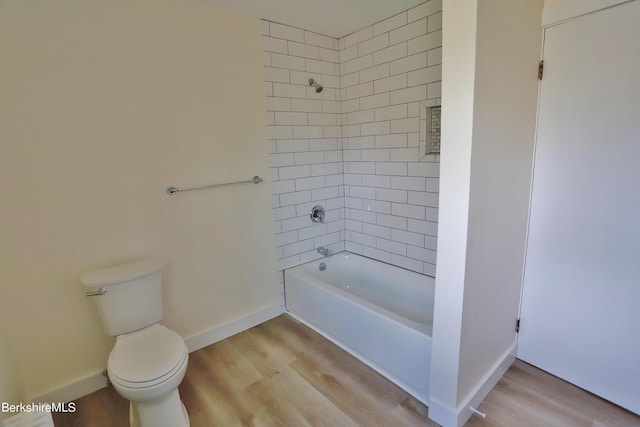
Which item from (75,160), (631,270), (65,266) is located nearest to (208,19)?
(75,160)

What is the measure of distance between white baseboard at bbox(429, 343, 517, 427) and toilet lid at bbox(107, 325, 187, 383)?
1.32 m

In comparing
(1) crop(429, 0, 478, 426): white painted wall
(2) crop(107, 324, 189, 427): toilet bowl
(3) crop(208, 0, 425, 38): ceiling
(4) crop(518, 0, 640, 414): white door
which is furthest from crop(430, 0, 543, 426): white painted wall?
(2) crop(107, 324, 189, 427): toilet bowl

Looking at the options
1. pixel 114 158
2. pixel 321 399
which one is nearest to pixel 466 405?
pixel 321 399

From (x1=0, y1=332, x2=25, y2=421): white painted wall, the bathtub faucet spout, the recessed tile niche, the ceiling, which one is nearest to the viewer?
(x1=0, y1=332, x2=25, y2=421): white painted wall

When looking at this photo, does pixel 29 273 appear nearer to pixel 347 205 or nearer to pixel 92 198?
pixel 92 198

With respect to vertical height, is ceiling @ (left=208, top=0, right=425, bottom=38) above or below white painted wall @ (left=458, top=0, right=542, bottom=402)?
above

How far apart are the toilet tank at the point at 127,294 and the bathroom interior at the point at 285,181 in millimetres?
22

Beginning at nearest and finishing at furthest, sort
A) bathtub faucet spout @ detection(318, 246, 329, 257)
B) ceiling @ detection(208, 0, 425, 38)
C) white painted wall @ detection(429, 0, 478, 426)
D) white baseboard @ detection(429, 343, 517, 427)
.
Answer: white painted wall @ detection(429, 0, 478, 426) → white baseboard @ detection(429, 343, 517, 427) → ceiling @ detection(208, 0, 425, 38) → bathtub faucet spout @ detection(318, 246, 329, 257)

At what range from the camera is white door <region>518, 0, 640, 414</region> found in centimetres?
156

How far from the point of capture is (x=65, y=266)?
184 cm

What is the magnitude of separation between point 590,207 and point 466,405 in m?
1.22

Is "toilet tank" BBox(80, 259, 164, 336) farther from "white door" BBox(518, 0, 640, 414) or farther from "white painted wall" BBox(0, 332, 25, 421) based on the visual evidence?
"white door" BBox(518, 0, 640, 414)

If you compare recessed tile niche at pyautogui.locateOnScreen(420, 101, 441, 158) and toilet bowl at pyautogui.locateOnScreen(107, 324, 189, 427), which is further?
recessed tile niche at pyautogui.locateOnScreen(420, 101, 441, 158)

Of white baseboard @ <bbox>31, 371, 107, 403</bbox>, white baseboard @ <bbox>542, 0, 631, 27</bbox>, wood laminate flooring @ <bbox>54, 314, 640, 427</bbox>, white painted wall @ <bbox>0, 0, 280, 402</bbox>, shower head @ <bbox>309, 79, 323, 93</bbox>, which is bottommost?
wood laminate flooring @ <bbox>54, 314, 640, 427</bbox>
